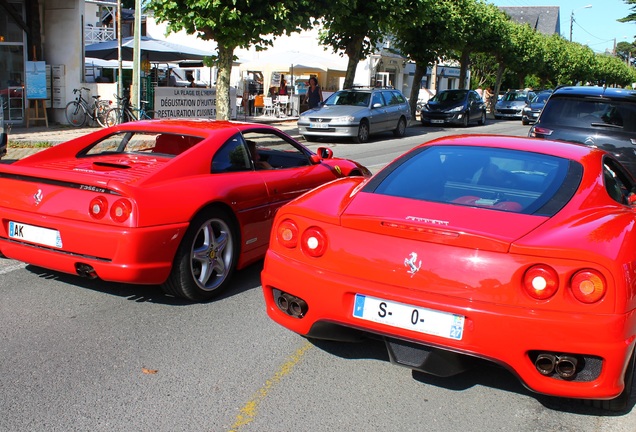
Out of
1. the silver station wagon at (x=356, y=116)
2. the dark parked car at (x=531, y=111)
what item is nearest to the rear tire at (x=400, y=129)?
the silver station wagon at (x=356, y=116)

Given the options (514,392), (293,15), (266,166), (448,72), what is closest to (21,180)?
(266,166)

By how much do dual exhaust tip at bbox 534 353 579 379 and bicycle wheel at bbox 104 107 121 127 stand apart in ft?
53.1

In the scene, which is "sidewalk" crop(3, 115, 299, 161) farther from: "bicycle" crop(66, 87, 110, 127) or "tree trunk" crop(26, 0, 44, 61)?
"tree trunk" crop(26, 0, 44, 61)

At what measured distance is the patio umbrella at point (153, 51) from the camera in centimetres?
2156

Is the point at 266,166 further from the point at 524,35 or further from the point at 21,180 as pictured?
the point at 524,35

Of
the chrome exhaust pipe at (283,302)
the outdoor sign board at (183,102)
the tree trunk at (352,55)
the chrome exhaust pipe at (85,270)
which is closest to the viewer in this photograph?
the chrome exhaust pipe at (283,302)

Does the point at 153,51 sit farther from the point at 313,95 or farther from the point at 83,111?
the point at 313,95

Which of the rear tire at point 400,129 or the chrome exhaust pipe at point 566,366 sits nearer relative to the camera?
the chrome exhaust pipe at point 566,366

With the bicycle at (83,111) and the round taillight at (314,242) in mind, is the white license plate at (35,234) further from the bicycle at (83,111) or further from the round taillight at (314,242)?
the bicycle at (83,111)

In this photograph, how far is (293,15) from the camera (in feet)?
55.8

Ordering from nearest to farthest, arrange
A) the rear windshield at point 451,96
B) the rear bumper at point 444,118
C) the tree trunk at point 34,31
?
the tree trunk at point 34,31
the rear bumper at point 444,118
the rear windshield at point 451,96

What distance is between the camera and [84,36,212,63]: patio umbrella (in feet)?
70.7

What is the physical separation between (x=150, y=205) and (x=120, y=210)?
20 centimetres

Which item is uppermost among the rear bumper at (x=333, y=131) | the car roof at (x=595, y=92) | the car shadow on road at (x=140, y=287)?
the car roof at (x=595, y=92)
